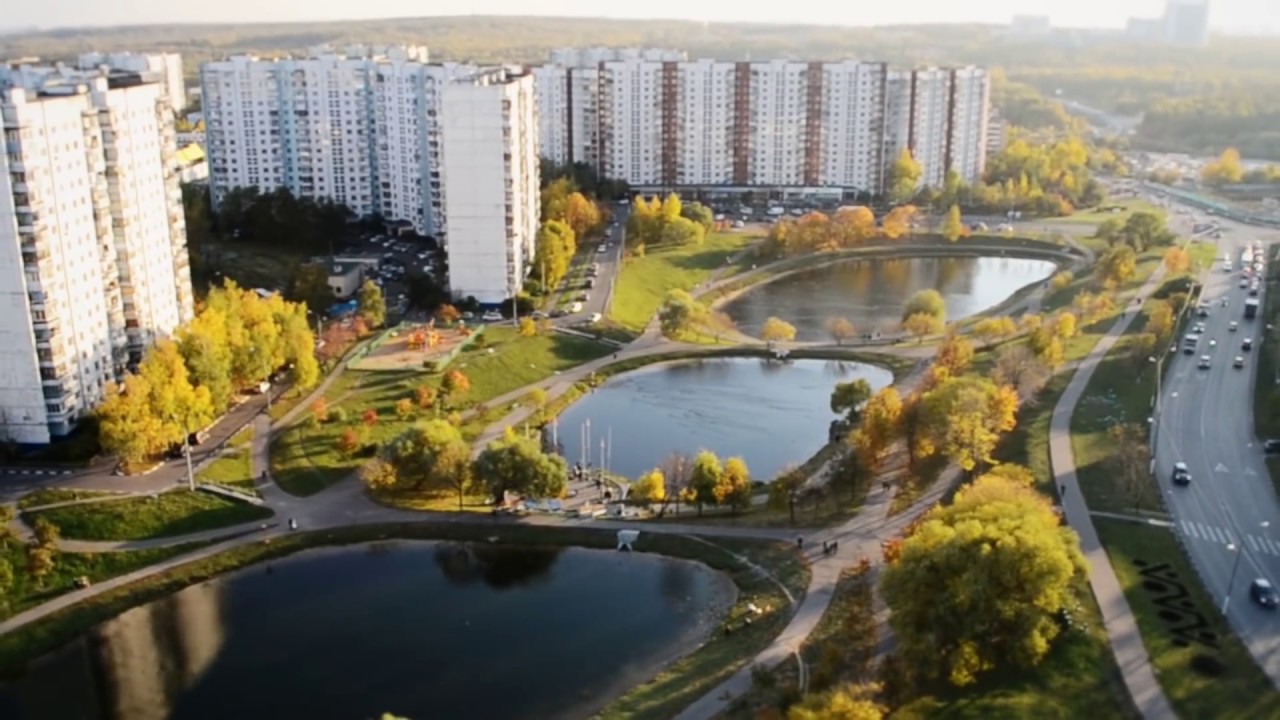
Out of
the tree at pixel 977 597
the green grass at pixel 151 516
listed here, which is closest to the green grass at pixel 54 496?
the green grass at pixel 151 516

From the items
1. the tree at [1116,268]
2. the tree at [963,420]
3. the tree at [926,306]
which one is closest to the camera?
the tree at [963,420]

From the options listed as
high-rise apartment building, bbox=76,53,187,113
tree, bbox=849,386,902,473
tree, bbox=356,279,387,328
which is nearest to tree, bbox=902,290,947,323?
tree, bbox=849,386,902,473

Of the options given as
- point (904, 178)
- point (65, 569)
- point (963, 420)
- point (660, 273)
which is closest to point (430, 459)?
point (65, 569)

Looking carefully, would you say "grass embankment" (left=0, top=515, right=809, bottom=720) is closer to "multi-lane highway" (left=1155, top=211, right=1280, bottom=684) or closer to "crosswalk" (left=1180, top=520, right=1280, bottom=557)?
"multi-lane highway" (left=1155, top=211, right=1280, bottom=684)

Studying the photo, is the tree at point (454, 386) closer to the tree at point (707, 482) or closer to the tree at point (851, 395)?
the tree at point (707, 482)

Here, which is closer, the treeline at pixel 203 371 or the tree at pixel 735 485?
the tree at pixel 735 485

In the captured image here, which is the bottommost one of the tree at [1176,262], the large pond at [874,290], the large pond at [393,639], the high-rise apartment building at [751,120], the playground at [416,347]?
the large pond at [393,639]
